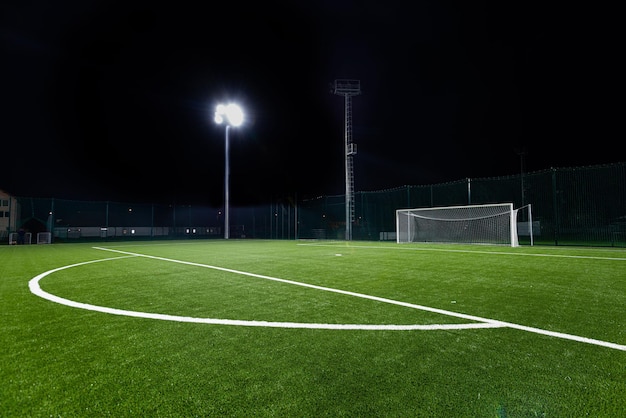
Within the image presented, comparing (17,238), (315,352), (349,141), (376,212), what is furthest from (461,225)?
(17,238)

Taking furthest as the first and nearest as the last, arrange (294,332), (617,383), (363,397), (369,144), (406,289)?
(369,144) < (406,289) < (294,332) < (617,383) < (363,397)

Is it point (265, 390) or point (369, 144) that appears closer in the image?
point (265, 390)

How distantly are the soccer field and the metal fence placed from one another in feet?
50.2

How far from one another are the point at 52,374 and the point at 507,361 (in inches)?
116

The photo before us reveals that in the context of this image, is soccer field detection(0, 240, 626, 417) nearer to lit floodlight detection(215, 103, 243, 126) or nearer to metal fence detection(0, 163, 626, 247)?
metal fence detection(0, 163, 626, 247)

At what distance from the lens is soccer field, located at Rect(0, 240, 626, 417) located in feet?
5.40

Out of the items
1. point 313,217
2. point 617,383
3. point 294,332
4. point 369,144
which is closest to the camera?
point 617,383

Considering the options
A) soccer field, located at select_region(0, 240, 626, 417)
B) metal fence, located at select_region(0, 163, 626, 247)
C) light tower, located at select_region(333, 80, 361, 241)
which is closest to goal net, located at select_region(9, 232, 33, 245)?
metal fence, located at select_region(0, 163, 626, 247)

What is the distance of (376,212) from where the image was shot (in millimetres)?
25250

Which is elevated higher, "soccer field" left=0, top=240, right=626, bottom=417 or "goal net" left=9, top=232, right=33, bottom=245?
"goal net" left=9, top=232, right=33, bottom=245

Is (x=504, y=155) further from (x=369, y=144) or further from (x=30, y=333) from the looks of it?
(x=30, y=333)

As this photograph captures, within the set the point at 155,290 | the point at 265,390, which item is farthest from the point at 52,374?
the point at 155,290

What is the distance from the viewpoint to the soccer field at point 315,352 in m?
1.65

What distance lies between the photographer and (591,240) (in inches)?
677
